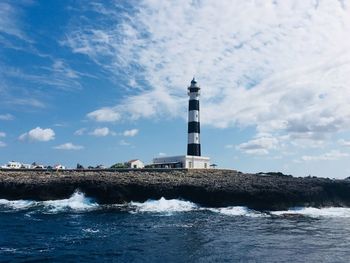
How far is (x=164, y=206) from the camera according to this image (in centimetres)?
4456

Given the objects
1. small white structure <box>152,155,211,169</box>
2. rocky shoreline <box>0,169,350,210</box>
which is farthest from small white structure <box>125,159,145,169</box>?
rocky shoreline <box>0,169,350,210</box>

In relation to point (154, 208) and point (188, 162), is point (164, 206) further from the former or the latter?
point (188, 162)

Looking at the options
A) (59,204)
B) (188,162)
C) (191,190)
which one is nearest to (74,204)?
(59,204)

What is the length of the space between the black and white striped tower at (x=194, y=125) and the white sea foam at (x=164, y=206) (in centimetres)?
2295

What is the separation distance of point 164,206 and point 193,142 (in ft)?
83.6

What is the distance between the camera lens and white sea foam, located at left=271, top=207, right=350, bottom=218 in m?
42.3

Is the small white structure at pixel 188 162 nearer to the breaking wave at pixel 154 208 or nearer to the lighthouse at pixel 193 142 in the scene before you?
the lighthouse at pixel 193 142

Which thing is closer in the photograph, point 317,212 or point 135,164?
point 317,212

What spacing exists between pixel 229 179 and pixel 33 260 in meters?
34.2

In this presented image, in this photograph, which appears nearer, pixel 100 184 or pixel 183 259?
pixel 183 259

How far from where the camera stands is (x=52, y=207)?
43188 millimetres

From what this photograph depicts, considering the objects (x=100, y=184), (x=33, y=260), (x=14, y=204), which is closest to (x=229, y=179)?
(x=100, y=184)

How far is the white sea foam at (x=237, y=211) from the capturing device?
40.6m

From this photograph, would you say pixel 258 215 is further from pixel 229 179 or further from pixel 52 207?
pixel 52 207
